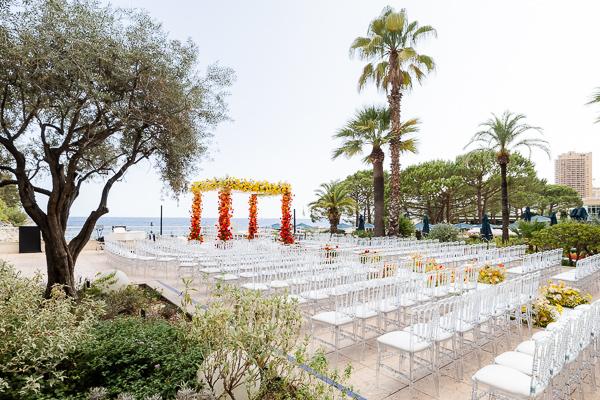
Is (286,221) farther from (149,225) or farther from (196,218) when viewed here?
(149,225)

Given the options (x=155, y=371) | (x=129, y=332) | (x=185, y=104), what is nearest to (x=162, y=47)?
(x=185, y=104)

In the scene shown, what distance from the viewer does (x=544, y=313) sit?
5254 mm

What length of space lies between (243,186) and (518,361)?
38.2ft

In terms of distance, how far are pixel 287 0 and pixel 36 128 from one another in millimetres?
18233

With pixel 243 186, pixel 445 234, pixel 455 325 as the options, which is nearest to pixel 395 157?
pixel 445 234

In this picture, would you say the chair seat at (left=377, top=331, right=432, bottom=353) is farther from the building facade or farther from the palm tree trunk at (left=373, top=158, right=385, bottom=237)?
the building facade

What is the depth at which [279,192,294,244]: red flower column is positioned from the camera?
1389cm

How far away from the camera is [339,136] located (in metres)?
16.7

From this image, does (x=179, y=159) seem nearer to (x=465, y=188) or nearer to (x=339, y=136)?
(x=339, y=136)

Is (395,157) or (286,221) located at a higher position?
(395,157)

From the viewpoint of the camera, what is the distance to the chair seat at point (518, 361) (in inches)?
112

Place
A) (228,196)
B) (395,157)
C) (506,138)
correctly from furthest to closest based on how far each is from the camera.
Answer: (395,157) < (506,138) < (228,196)

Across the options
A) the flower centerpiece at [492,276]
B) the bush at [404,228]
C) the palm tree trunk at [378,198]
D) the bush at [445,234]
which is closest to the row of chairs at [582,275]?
the flower centerpiece at [492,276]

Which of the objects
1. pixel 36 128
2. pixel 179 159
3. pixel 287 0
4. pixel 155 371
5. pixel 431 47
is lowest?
pixel 155 371
